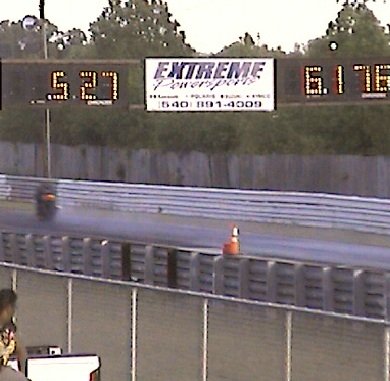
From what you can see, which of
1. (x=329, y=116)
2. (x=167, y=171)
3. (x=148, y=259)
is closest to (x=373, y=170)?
(x=329, y=116)

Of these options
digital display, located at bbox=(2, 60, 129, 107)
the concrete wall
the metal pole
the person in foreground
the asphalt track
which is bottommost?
the asphalt track

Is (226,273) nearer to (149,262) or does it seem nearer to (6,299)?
(149,262)

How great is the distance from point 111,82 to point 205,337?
60.1 feet

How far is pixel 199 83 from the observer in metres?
34.0

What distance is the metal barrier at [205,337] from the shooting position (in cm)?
1230

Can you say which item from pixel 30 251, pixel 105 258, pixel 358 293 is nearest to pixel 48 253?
pixel 30 251

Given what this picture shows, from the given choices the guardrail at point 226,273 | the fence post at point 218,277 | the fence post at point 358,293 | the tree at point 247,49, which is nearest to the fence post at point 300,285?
the guardrail at point 226,273

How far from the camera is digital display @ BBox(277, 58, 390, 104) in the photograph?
30484 mm

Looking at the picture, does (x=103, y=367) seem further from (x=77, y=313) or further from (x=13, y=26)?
(x=13, y=26)

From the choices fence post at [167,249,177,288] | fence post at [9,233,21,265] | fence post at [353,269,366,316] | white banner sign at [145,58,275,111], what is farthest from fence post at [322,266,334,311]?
white banner sign at [145,58,275,111]

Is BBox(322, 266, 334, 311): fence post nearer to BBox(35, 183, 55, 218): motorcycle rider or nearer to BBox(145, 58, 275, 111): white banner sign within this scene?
BBox(145, 58, 275, 111): white banner sign

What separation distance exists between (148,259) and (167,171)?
34.5 meters

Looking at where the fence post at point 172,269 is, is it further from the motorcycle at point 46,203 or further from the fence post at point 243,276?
the motorcycle at point 46,203

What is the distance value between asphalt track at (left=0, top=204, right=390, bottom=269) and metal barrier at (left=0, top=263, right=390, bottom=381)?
11.4 metres
